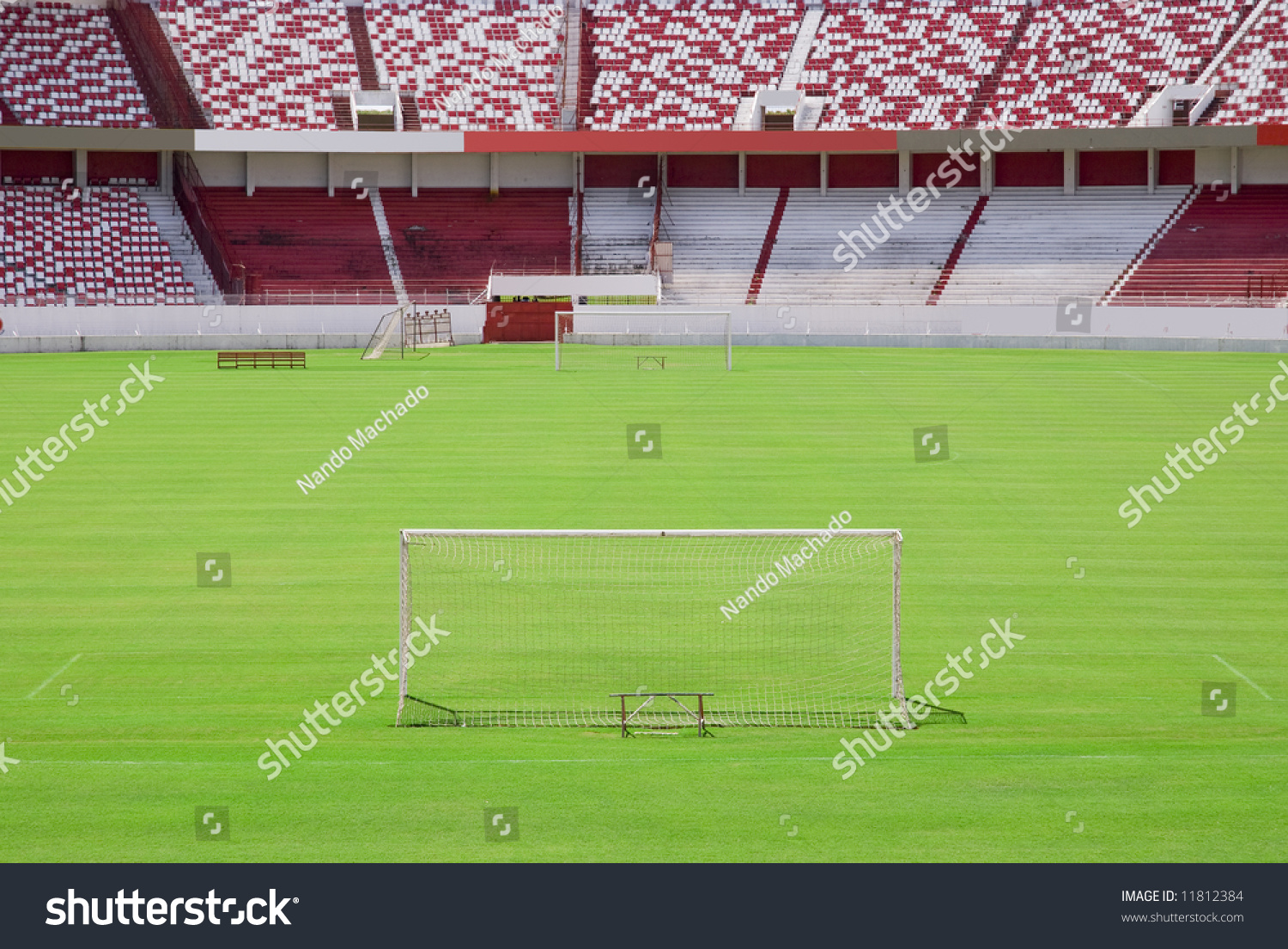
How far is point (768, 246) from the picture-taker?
5375 cm

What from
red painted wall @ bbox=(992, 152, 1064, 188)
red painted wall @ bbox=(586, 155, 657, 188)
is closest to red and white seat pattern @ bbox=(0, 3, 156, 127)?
red painted wall @ bbox=(586, 155, 657, 188)

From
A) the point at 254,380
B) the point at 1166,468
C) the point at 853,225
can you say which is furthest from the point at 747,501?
the point at 853,225

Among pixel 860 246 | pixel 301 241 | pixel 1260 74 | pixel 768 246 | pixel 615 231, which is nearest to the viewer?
pixel 1260 74

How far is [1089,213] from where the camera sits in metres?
53.3

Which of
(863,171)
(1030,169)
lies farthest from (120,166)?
(1030,169)

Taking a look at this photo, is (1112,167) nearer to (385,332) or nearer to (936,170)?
(936,170)

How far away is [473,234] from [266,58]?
12.2 m

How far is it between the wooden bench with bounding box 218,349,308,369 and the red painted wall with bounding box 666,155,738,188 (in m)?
22.3

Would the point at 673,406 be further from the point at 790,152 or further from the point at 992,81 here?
the point at 992,81

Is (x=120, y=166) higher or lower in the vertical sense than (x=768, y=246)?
higher

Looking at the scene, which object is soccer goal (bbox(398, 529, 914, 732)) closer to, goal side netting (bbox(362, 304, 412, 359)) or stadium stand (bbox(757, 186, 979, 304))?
goal side netting (bbox(362, 304, 412, 359))

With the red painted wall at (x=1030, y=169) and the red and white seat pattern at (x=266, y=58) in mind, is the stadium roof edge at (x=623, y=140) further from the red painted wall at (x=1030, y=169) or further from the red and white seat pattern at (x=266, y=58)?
the red painted wall at (x=1030, y=169)

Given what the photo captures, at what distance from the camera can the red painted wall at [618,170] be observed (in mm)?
57344

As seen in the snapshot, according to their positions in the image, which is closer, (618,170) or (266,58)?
(266,58)
